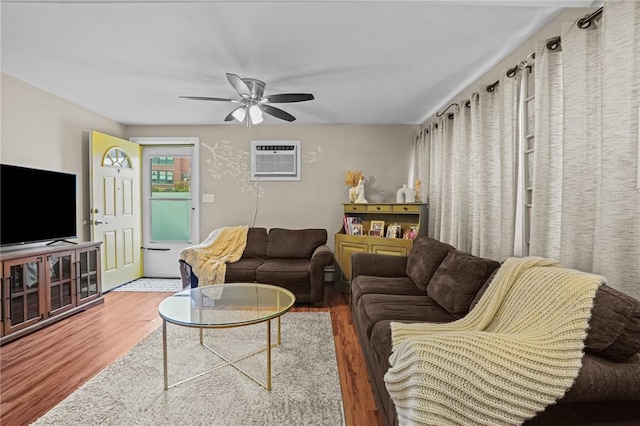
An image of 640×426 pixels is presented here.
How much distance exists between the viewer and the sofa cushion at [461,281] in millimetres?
2162

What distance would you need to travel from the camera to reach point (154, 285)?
470 centimetres

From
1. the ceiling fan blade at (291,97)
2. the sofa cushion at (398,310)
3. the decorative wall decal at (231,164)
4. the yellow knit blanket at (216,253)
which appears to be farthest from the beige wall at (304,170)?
the sofa cushion at (398,310)

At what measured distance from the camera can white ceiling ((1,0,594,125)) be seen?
2.04 m

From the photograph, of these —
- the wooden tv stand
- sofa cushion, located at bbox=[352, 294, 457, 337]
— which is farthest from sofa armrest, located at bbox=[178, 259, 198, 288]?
sofa cushion, located at bbox=[352, 294, 457, 337]

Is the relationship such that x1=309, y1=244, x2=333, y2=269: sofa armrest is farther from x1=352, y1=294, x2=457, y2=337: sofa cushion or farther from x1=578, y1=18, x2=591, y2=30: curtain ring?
x1=578, y1=18, x2=591, y2=30: curtain ring

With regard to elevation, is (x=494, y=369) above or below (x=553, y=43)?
below

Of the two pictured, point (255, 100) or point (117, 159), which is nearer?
point (255, 100)

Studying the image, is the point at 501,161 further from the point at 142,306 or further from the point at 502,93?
the point at 142,306

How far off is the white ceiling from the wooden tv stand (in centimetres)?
169

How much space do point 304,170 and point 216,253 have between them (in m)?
1.74

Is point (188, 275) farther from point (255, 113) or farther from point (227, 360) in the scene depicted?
point (255, 113)

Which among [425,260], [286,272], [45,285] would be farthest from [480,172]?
[45,285]

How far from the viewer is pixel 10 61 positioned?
2.76 metres

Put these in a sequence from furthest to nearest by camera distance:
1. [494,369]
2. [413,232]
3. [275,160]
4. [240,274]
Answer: [275,160], [413,232], [240,274], [494,369]
